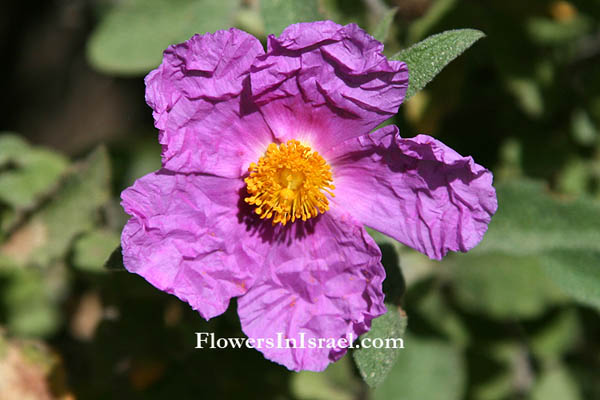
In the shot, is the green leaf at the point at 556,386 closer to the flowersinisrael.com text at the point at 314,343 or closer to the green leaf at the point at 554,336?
the green leaf at the point at 554,336

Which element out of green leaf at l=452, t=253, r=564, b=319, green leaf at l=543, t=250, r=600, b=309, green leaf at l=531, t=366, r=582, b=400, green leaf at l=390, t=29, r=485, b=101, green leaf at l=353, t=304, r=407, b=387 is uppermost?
green leaf at l=390, t=29, r=485, b=101

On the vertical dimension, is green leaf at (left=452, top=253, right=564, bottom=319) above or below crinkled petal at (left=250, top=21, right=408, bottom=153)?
below

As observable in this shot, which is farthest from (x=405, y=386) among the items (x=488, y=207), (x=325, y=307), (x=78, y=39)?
(x=78, y=39)

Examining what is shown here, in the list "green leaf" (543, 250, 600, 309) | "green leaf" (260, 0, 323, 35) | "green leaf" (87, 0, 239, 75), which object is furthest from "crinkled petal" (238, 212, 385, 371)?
"green leaf" (87, 0, 239, 75)

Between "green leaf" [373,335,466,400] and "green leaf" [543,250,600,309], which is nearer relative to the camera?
"green leaf" [543,250,600,309]

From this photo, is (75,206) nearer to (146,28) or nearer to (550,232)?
(146,28)

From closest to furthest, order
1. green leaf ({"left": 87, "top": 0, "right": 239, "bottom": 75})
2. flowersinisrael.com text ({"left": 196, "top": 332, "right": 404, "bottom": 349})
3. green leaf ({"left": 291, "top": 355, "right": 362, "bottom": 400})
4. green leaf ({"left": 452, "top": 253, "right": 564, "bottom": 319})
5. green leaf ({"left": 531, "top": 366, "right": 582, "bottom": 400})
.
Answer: flowersinisrael.com text ({"left": 196, "top": 332, "right": 404, "bottom": 349}) < green leaf ({"left": 87, "top": 0, "right": 239, "bottom": 75}) < green leaf ({"left": 291, "top": 355, "right": 362, "bottom": 400}) < green leaf ({"left": 452, "top": 253, "right": 564, "bottom": 319}) < green leaf ({"left": 531, "top": 366, "right": 582, "bottom": 400})

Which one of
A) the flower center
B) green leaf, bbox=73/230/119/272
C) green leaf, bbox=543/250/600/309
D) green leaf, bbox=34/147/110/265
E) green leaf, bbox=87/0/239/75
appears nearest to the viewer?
the flower center

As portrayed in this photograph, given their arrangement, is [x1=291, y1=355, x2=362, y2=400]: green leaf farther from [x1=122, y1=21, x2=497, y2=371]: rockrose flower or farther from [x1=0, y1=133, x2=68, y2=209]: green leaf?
[x1=0, y1=133, x2=68, y2=209]: green leaf

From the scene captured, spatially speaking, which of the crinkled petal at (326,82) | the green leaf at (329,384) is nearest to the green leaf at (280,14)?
the crinkled petal at (326,82)
